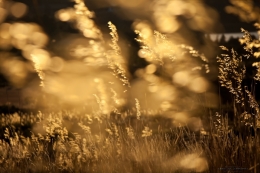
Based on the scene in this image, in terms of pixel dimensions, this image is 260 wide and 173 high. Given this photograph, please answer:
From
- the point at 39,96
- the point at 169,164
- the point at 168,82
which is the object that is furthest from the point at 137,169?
the point at 39,96

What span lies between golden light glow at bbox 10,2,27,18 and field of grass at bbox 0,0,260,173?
20 cm

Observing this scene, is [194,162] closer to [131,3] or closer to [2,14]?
[131,3]

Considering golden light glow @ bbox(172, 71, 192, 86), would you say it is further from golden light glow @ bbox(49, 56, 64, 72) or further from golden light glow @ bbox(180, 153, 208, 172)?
golden light glow @ bbox(180, 153, 208, 172)

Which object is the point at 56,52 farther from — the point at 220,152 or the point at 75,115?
the point at 220,152

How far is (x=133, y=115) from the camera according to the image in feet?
35.9

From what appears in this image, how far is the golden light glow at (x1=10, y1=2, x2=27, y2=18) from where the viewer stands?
777 inches

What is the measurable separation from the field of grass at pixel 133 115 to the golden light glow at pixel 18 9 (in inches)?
7.9

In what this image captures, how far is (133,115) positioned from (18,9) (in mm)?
11318

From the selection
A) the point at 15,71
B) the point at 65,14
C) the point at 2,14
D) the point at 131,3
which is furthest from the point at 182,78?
the point at 15,71

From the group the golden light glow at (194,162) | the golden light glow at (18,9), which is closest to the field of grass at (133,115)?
the golden light glow at (194,162)

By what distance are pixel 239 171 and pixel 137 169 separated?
1165 mm

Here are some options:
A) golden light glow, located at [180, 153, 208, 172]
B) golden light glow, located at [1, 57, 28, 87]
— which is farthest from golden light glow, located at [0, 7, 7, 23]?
golden light glow, located at [180, 153, 208, 172]

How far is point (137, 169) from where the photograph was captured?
19.1ft

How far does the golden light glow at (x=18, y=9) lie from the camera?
64.8ft
